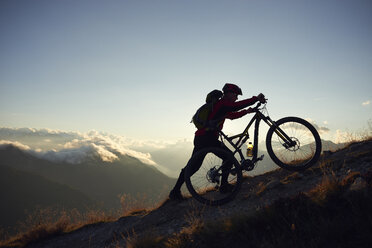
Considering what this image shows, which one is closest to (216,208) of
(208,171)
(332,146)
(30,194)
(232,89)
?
(208,171)

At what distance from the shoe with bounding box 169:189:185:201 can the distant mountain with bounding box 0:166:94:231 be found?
171 metres

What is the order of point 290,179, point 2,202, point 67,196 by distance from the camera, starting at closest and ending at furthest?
point 290,179 → point 2,202 → point 67,196

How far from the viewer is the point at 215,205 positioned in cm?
467

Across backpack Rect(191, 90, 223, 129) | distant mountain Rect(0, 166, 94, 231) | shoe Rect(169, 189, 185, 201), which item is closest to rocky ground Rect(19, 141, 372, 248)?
shoe Rect(169, 189, 185, 201)

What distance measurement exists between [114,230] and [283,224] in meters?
4.86

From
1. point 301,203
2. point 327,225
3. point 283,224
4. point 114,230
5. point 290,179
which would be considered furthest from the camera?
point 114,230

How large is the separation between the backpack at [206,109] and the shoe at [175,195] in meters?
2.26

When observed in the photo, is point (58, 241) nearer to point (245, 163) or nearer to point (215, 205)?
point (215, 205)

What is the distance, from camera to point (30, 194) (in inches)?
7018

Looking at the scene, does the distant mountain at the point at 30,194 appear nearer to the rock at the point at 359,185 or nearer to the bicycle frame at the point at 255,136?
Answer: the bicycle frame at the point at 255,136

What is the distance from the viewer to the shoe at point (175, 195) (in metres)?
6.03

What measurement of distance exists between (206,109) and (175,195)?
9.23ft

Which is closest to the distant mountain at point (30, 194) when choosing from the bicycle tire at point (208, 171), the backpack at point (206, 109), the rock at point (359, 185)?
the bicycle tire at point (208, 171)

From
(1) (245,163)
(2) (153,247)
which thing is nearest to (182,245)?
(2) (153,247)
